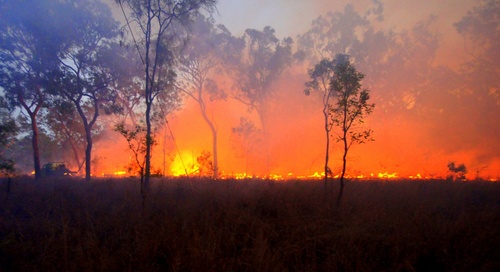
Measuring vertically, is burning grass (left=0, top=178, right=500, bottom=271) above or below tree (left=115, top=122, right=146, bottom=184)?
below

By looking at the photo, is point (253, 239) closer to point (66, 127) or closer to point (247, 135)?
point (66, 127)

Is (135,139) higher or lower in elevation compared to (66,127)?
lower

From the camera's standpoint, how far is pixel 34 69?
18250 mm

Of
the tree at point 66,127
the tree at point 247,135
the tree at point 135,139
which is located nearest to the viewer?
the tree at point 135,139

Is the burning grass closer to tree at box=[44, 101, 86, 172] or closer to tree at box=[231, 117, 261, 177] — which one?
tree at box=[44, 101, 86, 172]

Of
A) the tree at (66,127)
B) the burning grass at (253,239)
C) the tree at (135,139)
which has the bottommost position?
the burning grass at (253,239)

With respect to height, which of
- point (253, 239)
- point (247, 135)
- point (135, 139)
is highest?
point (247, 135)

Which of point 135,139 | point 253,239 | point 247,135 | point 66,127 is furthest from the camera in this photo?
point 247,135

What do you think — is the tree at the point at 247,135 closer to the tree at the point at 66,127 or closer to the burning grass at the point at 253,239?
the tree at the point at 66,127

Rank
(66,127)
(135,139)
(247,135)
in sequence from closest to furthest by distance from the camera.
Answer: (135,139), (66,127), (247,135)

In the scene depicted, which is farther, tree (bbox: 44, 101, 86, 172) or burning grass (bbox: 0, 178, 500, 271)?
tree (bbox: 44, 101, 86, 172)

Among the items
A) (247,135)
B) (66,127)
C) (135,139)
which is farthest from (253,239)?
(247,135)

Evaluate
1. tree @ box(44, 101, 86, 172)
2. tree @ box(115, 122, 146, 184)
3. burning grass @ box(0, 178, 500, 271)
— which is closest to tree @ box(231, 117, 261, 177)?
tree @ box(44, 101, 86, 172)

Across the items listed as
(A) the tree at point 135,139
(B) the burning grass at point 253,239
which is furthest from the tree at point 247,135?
(B) the burning grass at point 253,239
